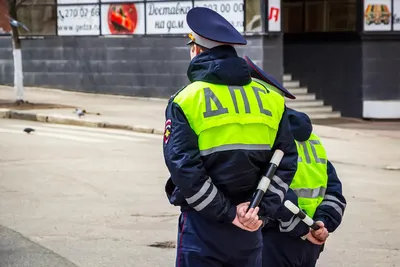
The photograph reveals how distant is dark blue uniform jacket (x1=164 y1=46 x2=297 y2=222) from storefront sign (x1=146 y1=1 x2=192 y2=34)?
18422 millimetres

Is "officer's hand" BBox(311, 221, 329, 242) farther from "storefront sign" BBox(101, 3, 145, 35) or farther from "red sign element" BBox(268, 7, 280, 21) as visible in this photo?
"storefront sign" BBox(101, 3, 145, 35)

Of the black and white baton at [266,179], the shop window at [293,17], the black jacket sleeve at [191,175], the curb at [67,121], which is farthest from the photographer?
the shop window at [293,17]

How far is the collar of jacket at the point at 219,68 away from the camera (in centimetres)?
447

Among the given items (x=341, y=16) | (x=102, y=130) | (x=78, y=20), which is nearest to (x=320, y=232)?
(x=102, y=130)

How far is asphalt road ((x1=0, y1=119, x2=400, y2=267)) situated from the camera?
26.8 ft

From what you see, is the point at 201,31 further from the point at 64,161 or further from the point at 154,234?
the point at 64,161

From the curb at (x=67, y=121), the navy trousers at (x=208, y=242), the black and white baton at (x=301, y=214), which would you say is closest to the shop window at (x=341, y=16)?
the curb at (x=67, y=121)

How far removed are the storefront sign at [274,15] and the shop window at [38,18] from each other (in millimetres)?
6723

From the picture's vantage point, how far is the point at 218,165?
4.43 m

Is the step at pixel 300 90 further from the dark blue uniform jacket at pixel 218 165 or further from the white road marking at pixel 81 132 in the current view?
the dark blue uniform jacket at pixel 218 165

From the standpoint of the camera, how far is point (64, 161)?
1385 centimetres

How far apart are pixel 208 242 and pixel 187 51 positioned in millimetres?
18705

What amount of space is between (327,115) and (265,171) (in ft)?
58.8

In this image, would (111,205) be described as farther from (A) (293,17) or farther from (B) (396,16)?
(A) (293,17)
